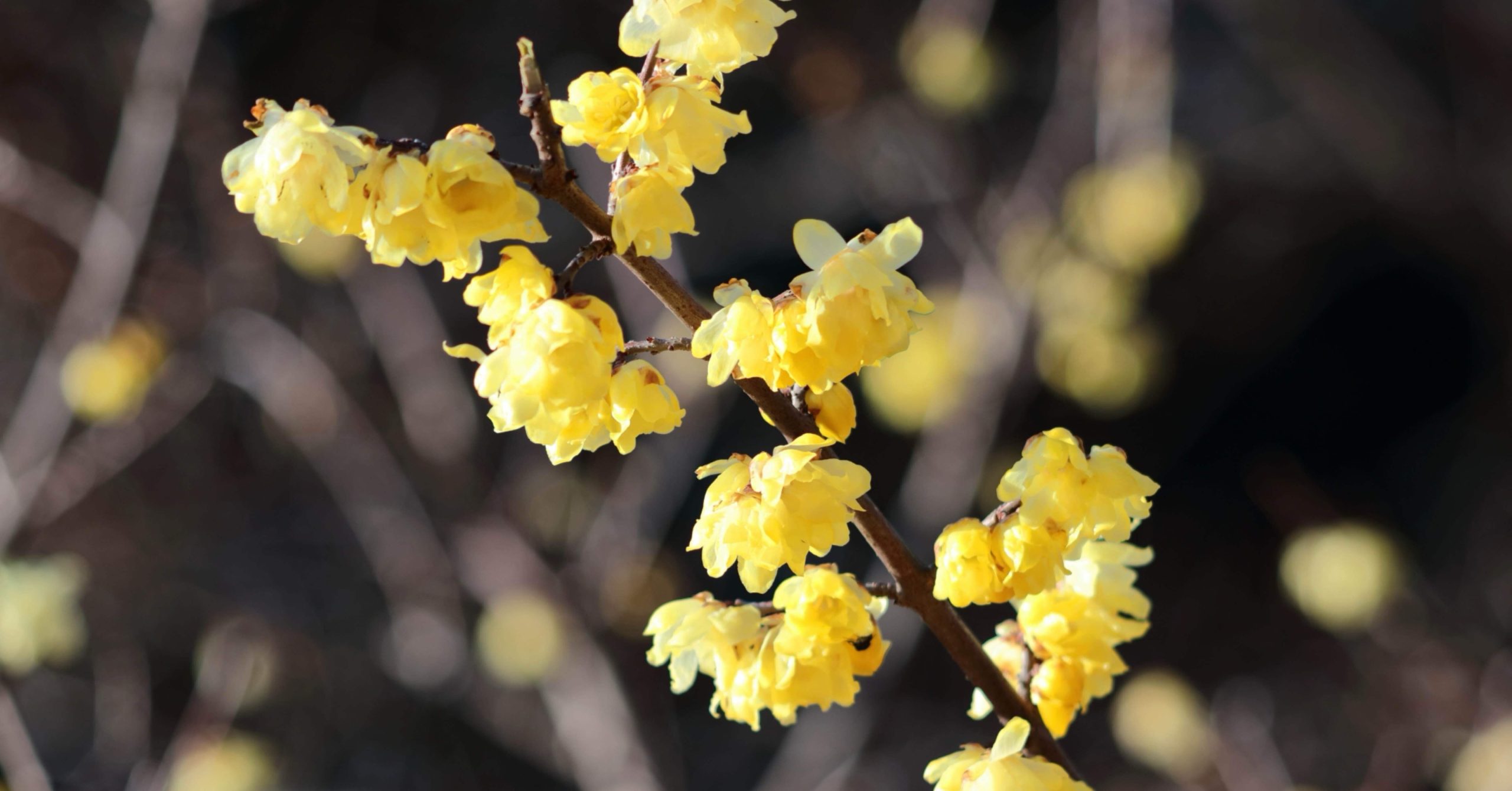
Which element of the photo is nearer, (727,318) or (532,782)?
(727,318)

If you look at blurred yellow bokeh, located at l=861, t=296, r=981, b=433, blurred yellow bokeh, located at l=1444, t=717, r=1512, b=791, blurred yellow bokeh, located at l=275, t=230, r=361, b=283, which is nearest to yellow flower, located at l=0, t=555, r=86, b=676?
blurred yellow bokeh, located at l=275, t=230, r=361, b=283

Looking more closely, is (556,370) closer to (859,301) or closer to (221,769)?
(859,301)

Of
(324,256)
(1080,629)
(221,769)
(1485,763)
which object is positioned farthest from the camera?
(324,256)

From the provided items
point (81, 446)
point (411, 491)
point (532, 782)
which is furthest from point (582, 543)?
point (81, 446)

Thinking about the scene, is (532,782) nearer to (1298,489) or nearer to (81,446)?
(81,446)

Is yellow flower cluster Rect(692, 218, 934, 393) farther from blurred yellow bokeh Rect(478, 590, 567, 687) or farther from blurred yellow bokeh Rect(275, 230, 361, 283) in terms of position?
blurred yellow bokeh Rect(275, 230, 361, 283)

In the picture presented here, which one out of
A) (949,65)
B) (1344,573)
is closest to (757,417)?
(949,65)

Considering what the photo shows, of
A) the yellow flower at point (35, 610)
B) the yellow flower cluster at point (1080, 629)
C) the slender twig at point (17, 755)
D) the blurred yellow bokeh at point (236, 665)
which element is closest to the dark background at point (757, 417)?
the blurred yellow bokeh at point (236, 665)
